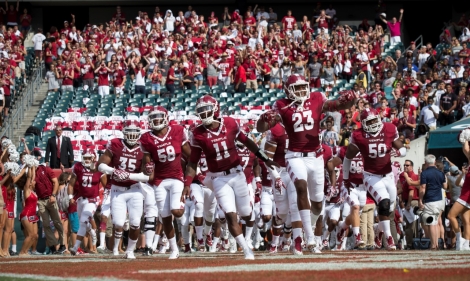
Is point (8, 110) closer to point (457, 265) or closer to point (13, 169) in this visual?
point (13, 169)

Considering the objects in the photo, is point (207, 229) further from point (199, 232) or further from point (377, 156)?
point (377, 156)

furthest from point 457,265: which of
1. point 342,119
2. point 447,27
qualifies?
point 447,27

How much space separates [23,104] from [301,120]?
1744cm

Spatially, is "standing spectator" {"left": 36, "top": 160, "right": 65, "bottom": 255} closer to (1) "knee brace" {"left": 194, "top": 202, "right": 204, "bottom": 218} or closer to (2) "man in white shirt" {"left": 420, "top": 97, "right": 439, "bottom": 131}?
(1) "knee brace" {"left": 194, "top": 202, "right": 204, "bottom": 218}

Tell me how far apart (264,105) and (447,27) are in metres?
8.45

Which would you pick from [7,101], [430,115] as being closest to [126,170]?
[430,115]

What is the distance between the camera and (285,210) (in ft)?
46.0

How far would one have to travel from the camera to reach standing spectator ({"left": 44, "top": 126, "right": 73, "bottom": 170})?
22.6 m

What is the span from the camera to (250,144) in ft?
39.4

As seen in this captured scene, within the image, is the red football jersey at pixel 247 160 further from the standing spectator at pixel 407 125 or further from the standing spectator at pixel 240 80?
the standing spectator at pixel 240 80

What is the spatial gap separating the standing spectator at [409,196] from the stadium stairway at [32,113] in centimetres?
1201

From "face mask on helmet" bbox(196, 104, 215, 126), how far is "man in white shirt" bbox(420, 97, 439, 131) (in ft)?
40.2

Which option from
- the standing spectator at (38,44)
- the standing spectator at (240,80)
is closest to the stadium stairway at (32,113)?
the standing spectator at (38,44)

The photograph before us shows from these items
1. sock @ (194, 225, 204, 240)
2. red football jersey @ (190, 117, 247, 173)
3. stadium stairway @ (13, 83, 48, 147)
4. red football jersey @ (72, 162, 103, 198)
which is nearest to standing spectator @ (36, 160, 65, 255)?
red football jersey @ (72, 162, 103, 198)
